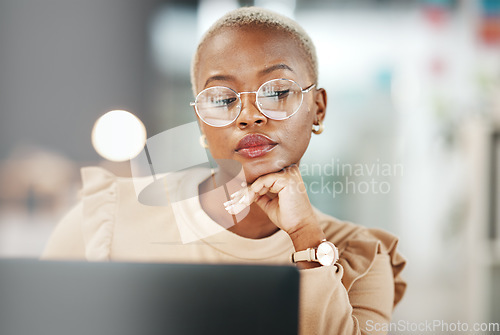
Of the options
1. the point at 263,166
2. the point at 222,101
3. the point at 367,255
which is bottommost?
the point at 367,255

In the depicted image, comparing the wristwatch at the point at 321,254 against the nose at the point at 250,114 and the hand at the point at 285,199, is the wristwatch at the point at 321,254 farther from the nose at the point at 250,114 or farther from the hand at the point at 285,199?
the nose at the point at 250,114

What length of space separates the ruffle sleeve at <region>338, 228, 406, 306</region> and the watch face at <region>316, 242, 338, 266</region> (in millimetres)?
19

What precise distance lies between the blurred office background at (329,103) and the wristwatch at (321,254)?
69 mm

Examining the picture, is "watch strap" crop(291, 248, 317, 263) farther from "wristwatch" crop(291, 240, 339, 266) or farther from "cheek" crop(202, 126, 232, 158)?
"cheek" crop(202, 126, 232, 158)

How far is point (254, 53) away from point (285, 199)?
23 cm

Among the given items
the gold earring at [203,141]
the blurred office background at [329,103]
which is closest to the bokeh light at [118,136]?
the blurred office background at [329,103]

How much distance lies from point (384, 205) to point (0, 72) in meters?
0.84

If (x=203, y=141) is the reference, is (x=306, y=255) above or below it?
below

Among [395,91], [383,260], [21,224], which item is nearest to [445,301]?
[383,260]

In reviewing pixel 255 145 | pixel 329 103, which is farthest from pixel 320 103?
pixel 255 145

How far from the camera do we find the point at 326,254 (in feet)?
2.26

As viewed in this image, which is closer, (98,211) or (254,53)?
(254,53)

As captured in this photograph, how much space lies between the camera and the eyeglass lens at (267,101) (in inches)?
27.6

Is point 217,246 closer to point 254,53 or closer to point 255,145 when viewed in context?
point 255,145
